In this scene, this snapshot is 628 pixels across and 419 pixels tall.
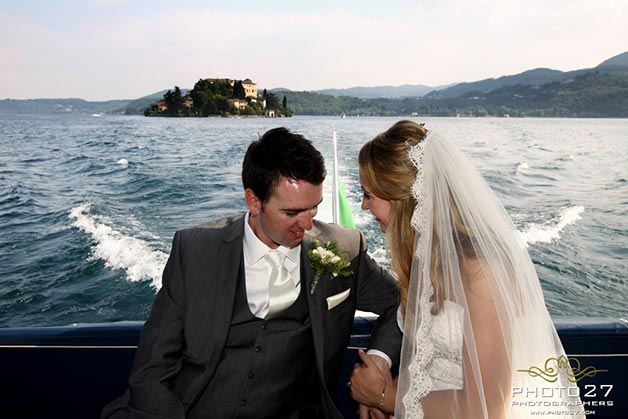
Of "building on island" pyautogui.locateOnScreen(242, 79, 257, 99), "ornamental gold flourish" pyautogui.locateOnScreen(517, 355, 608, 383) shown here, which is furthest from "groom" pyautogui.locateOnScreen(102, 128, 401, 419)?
"building on island" pyautogui.locateOnScreen(242, 79, 257, 99)

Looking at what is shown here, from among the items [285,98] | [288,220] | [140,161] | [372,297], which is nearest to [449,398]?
[372,297]

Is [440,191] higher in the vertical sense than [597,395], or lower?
higher

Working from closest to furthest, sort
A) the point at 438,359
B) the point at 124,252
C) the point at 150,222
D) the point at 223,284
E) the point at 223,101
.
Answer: the point at 438,359
the point at 223,284
the point at 124,252
the point at 150,222
the point at 223,101

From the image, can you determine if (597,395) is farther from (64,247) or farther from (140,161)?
(140,161)

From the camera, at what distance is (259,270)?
2246 mm

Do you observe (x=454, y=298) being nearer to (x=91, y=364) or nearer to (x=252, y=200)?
(x=252, y=200)

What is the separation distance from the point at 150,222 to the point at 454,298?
8.77 metres

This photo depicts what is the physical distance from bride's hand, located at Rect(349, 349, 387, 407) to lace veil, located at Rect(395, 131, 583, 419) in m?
0.16

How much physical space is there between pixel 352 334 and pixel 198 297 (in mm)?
865

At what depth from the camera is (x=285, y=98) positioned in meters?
68.9

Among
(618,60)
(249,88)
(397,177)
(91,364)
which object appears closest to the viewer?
(397,177)

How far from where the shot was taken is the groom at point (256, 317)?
2.05 m

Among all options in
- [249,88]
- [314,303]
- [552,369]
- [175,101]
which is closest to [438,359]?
[552,369]

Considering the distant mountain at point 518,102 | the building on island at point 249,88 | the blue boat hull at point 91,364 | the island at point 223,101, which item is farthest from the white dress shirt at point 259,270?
the building on island at point 249,88
